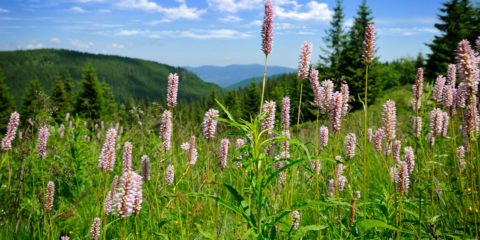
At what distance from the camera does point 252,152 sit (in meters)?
1.68

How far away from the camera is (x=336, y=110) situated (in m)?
2.29

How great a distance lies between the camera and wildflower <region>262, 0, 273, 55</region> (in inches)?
83.0

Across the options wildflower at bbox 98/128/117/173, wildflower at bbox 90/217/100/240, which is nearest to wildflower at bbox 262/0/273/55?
wildflower at bbox 98/128/117/173

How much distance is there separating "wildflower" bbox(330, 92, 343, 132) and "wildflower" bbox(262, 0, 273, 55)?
0.68 metres

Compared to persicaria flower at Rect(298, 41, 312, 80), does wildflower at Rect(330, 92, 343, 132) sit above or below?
below

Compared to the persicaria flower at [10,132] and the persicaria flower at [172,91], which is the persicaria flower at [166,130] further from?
the persicaria flower at [10,132]

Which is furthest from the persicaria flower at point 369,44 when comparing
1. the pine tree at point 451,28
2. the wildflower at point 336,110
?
the pine tree at point 451,28

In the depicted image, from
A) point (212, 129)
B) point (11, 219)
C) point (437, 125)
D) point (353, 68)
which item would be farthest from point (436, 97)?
point (353, 68)

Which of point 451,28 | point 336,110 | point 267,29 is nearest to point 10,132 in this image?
point 267,29

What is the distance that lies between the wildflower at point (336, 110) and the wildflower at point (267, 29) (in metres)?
0.68

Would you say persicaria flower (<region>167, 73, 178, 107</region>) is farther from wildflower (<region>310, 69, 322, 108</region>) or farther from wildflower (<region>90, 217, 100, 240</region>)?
wildflower (<region>310, 69, 322, 108</region>)

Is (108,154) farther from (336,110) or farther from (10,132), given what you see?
(336,110)

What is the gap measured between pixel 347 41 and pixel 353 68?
6.14 m

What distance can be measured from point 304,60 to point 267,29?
569 millimetres
